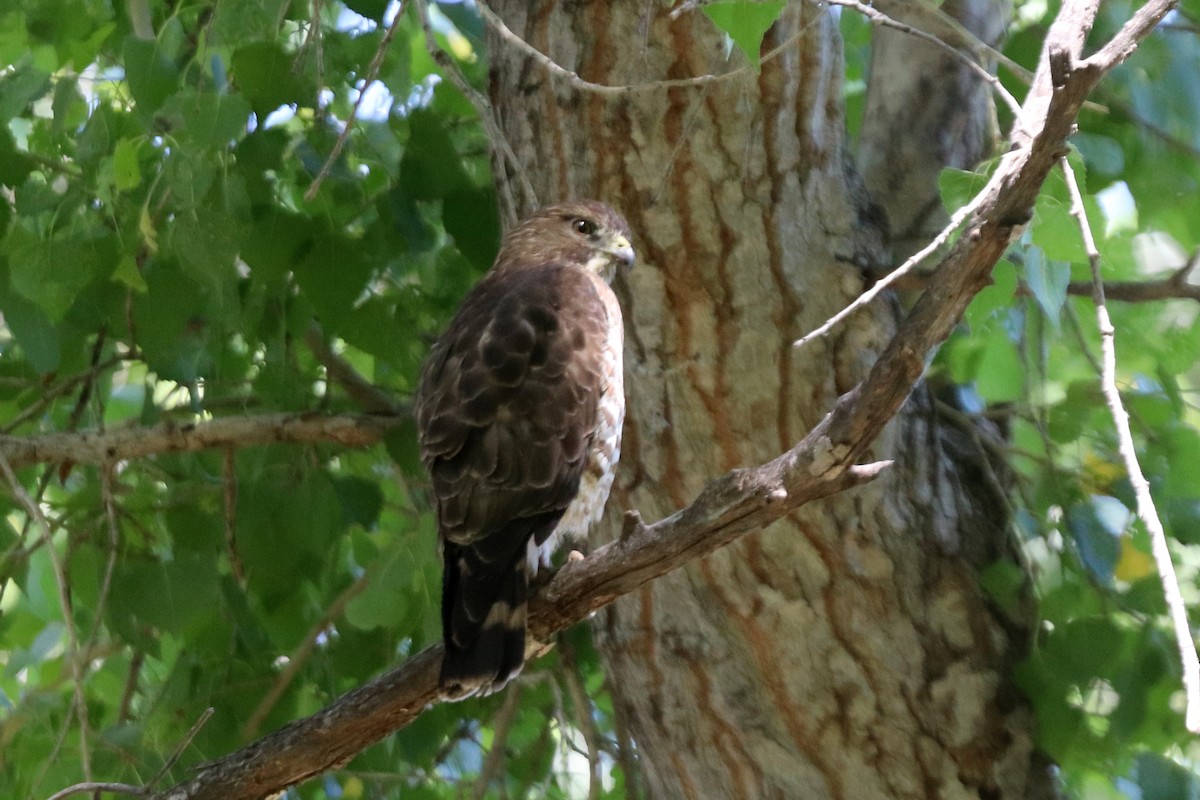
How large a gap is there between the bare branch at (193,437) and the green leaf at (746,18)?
6.09ft

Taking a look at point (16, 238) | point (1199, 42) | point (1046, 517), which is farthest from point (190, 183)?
point (1199, 42)

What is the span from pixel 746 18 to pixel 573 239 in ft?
4.77

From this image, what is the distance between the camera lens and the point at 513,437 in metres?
3.03

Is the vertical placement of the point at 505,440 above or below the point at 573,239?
below

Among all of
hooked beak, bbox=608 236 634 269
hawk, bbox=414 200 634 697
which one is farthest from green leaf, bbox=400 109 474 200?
hooked beak, bbox=608 236 634 269

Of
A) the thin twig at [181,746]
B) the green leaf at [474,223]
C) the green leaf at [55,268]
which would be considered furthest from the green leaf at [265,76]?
the thin twig at [181,746]

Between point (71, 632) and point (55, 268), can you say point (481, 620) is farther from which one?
point (55, 268)

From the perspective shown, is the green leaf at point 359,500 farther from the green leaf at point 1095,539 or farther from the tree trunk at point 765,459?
the green leaf at point 1095,539

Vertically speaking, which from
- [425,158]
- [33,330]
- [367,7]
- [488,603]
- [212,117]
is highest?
[367,7]

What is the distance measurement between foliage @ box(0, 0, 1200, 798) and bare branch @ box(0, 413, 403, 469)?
0.08 meters

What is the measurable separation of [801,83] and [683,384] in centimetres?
81

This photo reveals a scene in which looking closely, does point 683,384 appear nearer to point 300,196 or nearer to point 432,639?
point 432,639

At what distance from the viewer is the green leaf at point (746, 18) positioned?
2.09m

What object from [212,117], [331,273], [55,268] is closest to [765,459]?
[331,273]
